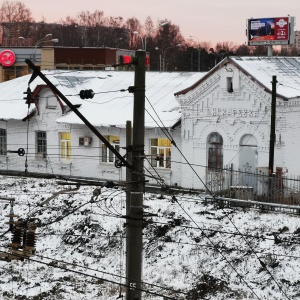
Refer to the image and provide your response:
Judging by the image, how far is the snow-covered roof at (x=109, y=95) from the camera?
115 ft

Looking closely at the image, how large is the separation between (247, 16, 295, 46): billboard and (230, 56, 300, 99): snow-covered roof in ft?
24.7

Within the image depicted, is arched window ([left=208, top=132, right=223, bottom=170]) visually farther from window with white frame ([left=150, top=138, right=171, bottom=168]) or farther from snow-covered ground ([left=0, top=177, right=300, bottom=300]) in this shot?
snow-covered ground ([left=0, top=177, right=300, bottom=300])

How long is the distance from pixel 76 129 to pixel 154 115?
473 cm

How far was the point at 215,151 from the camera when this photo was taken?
108 ft

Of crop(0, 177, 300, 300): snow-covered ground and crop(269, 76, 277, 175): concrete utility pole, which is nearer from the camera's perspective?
crop(0, 177, 300, 300): snow-covered ground

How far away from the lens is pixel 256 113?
31.1 metres

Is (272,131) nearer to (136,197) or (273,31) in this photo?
(273,31)

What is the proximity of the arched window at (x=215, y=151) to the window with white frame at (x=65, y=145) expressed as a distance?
8072 millimetres

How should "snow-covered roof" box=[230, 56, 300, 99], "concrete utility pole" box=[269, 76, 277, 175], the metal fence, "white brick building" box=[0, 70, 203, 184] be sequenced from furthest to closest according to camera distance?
"white brick building" box=[0, 70, 203, 184] < "snow-covered roof" box=[230, 56, 300, 99] < "concrete utility pole" box=[269, 76, 277, 175] < the metal fence

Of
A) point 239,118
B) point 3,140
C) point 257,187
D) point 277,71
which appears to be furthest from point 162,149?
point 3,140

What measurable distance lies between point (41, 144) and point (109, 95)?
4388 mm

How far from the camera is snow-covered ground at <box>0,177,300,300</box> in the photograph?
23.7 metres

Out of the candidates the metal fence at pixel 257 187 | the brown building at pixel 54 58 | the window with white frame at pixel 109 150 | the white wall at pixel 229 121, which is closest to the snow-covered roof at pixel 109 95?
the window with white frame at pixel 109 150

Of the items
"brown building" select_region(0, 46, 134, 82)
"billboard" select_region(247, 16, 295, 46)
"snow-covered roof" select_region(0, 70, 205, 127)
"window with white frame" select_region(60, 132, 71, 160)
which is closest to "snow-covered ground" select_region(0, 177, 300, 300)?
"snow-covered roof" select_region(0, 70, 205, 127)
